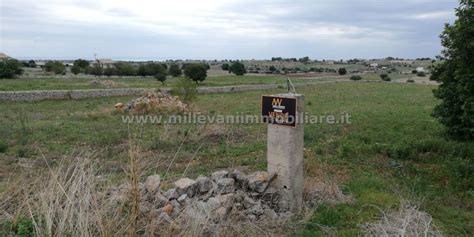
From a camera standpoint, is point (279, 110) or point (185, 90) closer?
point (279, 110)

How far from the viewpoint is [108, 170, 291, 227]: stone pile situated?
462 centimetres

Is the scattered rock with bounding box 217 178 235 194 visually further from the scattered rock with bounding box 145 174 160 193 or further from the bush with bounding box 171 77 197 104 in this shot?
the bush with bounding box 171 77 197 104

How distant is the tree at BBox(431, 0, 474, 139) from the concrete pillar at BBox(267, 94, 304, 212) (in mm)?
3837

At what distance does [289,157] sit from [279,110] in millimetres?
687

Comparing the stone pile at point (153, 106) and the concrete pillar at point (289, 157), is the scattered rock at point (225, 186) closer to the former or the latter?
the concrete pillar at point (289, 157)

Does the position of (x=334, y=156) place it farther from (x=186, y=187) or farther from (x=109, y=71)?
(x=109, y=71)

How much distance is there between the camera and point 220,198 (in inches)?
201

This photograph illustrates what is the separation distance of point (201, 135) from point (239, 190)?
5.68 m

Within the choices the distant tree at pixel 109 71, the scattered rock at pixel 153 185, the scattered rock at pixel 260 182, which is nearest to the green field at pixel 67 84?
the distant tree at pixel 109 71

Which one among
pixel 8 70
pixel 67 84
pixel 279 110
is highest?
pixel 279 110

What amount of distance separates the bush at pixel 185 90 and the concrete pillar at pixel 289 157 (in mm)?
12903

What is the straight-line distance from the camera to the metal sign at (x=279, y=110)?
5.41m

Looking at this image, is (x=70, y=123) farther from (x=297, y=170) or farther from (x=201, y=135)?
(x=297, y=170)

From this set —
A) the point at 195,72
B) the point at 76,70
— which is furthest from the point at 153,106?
the point at 76,70
